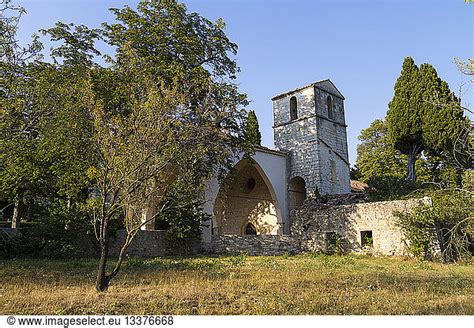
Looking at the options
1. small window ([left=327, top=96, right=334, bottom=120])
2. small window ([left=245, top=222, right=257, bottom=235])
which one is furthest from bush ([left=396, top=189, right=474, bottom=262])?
small window ([left=245, top=222, right=257, bottom=235])

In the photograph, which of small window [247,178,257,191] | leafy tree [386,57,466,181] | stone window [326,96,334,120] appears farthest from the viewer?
small window [247,178,257,191]

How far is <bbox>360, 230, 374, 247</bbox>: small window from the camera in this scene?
16.9 metres

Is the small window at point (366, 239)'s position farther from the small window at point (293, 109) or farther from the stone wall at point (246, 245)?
the small window at point (293, 109)

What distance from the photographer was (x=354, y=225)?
17562mm

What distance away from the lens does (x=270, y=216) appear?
24.1 metres

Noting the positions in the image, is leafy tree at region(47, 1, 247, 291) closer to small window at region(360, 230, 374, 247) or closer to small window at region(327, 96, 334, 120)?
small window at region(360, 230, 374, 247)

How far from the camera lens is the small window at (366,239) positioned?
666 inches

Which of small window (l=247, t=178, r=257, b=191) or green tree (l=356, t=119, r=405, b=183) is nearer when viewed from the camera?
small window (l=247, t=178, r=257, b=191)

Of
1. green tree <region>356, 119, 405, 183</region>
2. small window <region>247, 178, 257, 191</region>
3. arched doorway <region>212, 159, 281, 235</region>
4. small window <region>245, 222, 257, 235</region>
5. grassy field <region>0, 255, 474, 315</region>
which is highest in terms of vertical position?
green tree <region>356, 119, 405, 183</region>

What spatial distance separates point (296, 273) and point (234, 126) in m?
9.03

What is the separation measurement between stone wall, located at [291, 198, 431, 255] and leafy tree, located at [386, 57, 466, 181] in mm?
8085

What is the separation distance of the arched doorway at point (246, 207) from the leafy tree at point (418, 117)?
8955mm

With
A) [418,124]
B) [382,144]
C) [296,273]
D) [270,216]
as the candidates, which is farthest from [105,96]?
[382,144]

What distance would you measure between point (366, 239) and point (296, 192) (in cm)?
800
